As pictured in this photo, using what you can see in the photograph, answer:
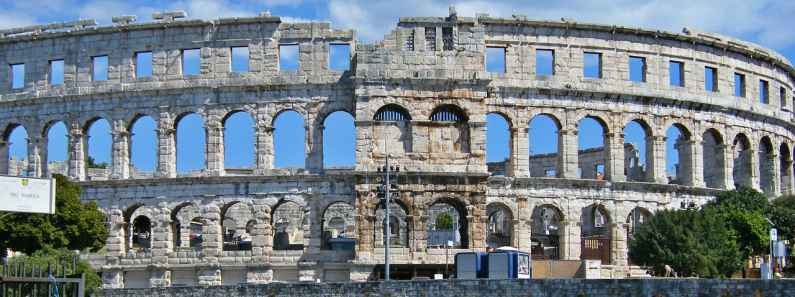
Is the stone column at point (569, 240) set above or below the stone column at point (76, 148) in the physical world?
below

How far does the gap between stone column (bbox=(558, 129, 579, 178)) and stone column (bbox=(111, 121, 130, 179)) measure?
1940 cm

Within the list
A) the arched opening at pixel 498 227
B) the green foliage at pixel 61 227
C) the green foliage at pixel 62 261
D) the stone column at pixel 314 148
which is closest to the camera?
the green foliage at pixel 62 261

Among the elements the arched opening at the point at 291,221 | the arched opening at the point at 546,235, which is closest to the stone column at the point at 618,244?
the arched opening at the point at 546,235

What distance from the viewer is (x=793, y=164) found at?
72062mm

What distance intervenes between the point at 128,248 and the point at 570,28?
22.1m

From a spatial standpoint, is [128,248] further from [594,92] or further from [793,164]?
[793,164]

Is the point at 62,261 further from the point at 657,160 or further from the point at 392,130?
the point at 657,160

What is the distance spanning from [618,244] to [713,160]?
27.5 ft

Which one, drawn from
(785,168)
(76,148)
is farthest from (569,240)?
(76,148)

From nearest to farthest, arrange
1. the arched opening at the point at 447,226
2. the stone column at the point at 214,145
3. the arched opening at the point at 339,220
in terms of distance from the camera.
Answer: the arched opening at the point at 447,226
the stone column at the point at 214,145
the arched opening at the point at 339,220

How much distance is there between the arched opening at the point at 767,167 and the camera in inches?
2707

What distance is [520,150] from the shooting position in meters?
61.5

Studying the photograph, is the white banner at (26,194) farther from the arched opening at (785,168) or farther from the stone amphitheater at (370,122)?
the arched opening at (785,168)

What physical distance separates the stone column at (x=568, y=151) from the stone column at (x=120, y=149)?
19.4 metres
